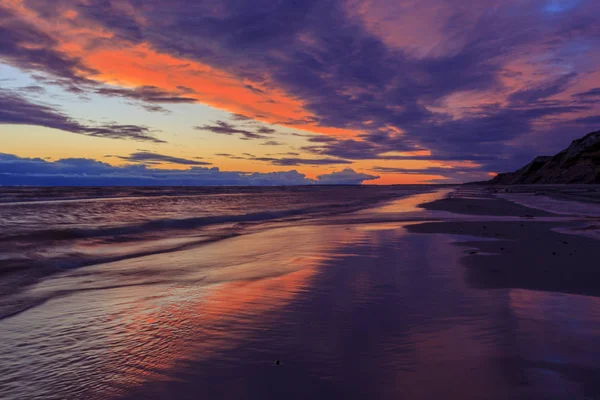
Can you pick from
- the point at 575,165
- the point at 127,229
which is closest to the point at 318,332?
the point at 127,229

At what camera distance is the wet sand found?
309 cm

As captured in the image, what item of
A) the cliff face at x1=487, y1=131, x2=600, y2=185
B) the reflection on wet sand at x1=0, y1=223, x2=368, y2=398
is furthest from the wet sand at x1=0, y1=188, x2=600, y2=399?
the cliff face at x1=487, y1=131, x2=600, y2=185

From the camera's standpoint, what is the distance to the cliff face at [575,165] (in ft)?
270

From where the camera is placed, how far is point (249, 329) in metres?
4.39

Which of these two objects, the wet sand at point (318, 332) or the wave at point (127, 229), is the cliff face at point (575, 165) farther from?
the wet sand at point (318, 332)

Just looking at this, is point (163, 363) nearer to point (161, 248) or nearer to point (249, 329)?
point (249, 329)

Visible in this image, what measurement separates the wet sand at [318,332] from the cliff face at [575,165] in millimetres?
90449

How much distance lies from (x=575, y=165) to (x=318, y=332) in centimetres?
10673

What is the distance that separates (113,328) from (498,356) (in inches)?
160

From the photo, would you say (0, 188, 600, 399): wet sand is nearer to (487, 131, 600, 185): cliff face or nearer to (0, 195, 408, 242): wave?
(0, 195, 408, 242): wave

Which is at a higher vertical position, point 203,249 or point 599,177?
point 599,177

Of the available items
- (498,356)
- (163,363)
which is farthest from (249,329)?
(498,356)

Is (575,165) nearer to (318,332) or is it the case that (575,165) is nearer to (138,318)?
(318,332)

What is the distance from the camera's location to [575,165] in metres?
89.9
